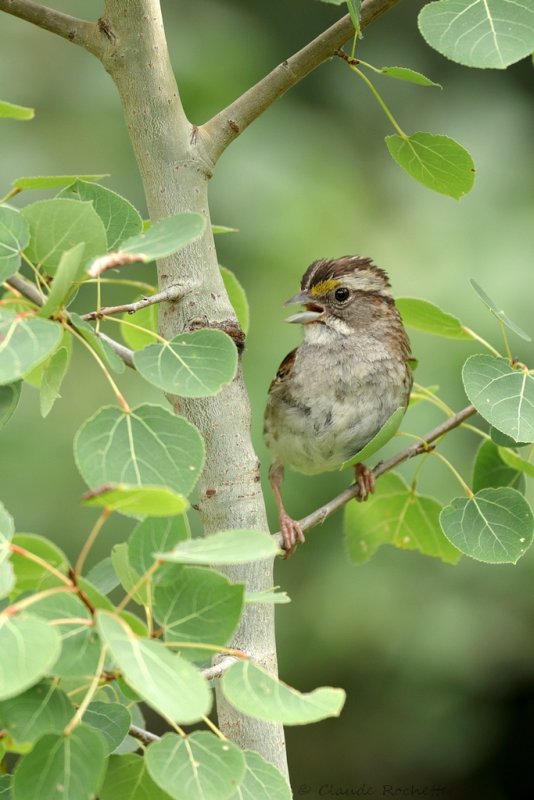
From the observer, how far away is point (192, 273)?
2197 millimetres

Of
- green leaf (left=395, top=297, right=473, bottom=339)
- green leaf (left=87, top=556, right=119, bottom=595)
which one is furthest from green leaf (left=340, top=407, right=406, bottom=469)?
green leaf (left=87, top=556, right=119, bottom=595)

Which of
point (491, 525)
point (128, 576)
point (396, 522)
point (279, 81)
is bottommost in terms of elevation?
point (396, 522)

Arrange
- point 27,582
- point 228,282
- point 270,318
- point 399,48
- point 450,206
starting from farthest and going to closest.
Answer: point 399,48
point 450,206
point 270,318
point 228,282
point 27,582

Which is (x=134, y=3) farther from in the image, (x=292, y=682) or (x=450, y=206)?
(x=292, y=682)

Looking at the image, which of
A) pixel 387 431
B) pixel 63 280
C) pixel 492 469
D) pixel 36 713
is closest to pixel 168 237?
pixel 63 280

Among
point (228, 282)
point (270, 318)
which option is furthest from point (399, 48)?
point (228, 282)

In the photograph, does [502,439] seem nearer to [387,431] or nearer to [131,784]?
[387,431]

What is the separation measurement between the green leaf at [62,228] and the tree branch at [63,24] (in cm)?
63

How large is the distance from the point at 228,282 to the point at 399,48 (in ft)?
11.3

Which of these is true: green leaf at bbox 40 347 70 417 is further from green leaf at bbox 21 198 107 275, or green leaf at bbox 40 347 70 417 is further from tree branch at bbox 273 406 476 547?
tree branch at bbox 273 406 476 547

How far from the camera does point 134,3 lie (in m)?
2.14

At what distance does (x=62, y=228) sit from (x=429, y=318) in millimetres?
1115

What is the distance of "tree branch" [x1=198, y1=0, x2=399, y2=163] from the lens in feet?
6.88

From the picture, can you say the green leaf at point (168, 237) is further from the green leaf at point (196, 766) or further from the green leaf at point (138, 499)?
the green leaf at point (196, 766)
